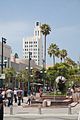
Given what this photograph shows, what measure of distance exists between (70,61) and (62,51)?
615 inches

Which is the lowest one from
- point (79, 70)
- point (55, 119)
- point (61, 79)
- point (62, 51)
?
point (55, 119)

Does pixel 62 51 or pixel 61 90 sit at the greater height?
pixel 62 51

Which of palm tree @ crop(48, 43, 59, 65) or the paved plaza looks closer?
the paved plaza

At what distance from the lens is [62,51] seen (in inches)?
4412

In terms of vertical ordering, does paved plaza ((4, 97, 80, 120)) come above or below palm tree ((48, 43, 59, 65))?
below

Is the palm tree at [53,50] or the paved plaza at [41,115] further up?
the palm tree at [53,50]

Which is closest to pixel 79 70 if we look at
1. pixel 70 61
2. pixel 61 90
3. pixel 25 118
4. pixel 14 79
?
pixel 14 79

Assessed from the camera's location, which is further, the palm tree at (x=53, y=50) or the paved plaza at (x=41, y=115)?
the palm tree at (x=53, y=50)

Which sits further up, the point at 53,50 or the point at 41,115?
the point at 53,50

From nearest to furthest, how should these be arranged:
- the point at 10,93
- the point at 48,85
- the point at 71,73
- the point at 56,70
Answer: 1. the point at 10,93
2. the point at 56,70
3. the point at 71,73
4. the point at 48,85

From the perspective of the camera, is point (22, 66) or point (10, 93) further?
point (22, 66)

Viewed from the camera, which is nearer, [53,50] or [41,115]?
[41,115]

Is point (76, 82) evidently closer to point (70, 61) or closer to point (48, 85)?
point (48, 85)

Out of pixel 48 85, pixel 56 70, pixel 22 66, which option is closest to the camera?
pixel 56 70
